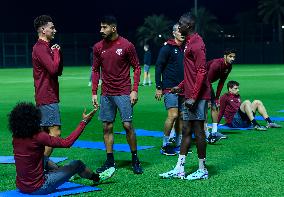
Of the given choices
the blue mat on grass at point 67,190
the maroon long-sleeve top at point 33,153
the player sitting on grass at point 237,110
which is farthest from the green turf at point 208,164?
the maroon long-sleeve top at point 33,153

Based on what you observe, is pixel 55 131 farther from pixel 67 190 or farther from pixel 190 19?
pixel 190 19

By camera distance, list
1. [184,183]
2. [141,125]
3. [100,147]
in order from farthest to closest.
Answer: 1. [141,125]
2. [100,147]
3. [184,183]

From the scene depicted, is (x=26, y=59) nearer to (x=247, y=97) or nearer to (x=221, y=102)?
(x=247, y=97)

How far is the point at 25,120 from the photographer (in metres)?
6.47

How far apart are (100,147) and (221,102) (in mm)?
3410

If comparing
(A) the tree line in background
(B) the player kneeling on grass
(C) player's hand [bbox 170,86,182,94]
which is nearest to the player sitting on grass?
(C) player's hand [bbox 170,86,182,94]

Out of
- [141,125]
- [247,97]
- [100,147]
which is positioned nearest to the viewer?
[100,147]

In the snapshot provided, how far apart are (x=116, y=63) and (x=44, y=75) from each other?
3.77ft

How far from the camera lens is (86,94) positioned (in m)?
23.5

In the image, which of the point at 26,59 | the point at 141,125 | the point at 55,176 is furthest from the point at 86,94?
the point at 26,59

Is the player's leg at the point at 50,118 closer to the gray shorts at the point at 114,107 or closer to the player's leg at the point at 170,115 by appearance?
the gray shorts at the point at 114,107

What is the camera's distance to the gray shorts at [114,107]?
8.45m

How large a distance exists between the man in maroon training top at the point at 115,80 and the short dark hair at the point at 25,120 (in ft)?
6.65

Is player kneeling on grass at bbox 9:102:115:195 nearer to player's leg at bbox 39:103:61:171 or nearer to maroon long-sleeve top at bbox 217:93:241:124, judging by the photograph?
player's leg at bbox 39:103:61:171
